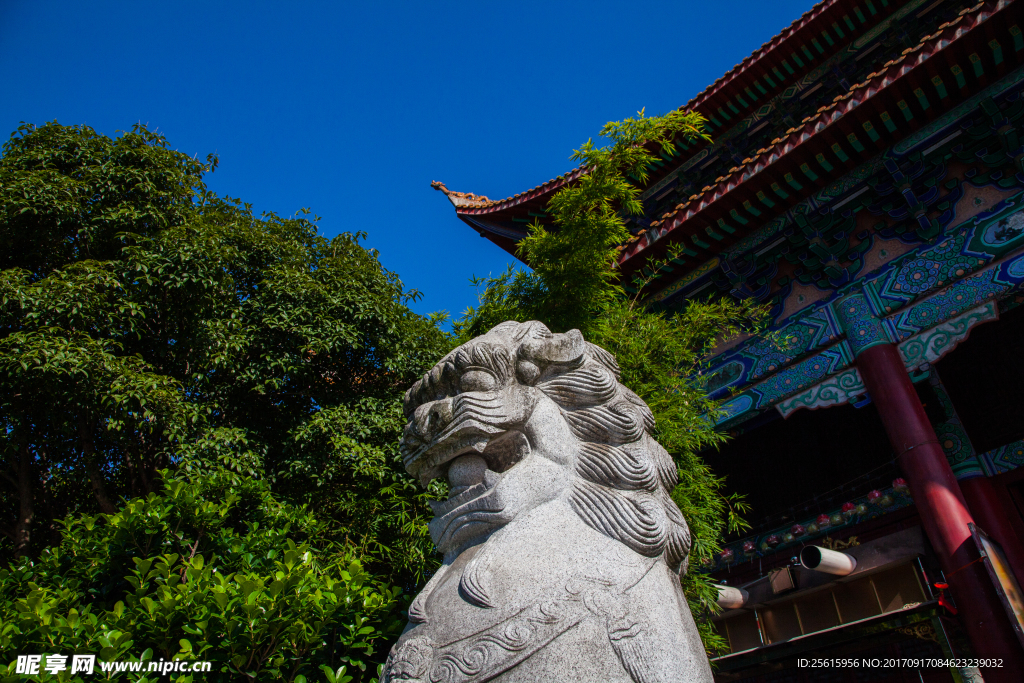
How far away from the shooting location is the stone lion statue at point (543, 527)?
5.37 feet

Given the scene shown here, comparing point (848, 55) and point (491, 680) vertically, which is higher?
point (848, 55)

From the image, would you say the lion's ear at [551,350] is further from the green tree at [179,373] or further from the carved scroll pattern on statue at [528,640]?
the green tree at [179,373]

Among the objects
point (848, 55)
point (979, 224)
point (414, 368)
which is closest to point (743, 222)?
point (979, 224)

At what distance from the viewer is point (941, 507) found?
4.09m

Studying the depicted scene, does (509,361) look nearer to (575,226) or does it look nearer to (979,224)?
(575,226)

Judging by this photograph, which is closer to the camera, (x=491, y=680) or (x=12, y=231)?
(x=491, y=680)

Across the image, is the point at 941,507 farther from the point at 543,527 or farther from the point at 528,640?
the point at 528,640

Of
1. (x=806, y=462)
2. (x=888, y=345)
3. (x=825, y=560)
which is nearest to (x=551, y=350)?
(x=888, y=345)

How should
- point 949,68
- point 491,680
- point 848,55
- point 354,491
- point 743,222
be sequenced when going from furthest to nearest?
point 848,55 < point 743,222 < point 949,68 < point 354,491 < point 491,680

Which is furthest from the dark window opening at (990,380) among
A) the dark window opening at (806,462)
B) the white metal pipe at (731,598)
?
the white metal pipe at (731,598)

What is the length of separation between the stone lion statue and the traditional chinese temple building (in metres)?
2.34

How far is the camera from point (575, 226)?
3.85 metres

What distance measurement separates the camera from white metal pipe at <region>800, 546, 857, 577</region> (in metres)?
5.02

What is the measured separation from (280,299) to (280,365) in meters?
0.55
